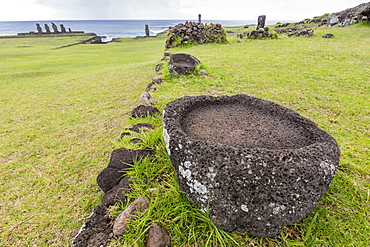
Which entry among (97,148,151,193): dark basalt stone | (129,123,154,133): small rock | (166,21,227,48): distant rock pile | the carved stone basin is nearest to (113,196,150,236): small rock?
the carved stone basin

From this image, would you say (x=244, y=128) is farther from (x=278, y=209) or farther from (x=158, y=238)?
(x=158, y=238)

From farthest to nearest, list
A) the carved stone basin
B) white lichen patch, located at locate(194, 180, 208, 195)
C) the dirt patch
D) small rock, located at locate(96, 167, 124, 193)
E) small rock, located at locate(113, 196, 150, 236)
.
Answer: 1. small rock, located at locate(96, 167, 124, 193)
2. the dirt patch
3. small rock, located at locate(113, 196, 150, 236)
4. white lichen patch, located at locate(194, 180, 208, 195)
5. the carved stone basin

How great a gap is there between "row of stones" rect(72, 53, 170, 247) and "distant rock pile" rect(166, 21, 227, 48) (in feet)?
43.2

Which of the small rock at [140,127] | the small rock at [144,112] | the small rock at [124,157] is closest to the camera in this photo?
the small rock at [124,157]

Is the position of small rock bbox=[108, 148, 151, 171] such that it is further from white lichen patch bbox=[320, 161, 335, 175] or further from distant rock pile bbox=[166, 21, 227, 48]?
distant rock pile bbox=[166, 21, 227, 48]

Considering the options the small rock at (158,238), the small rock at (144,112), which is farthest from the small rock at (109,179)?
the small rock at (144,112)

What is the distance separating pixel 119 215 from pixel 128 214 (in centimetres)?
10

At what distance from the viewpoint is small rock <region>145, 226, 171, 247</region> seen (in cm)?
162

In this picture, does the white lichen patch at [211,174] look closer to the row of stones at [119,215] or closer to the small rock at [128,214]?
the row of stones at [119,215]

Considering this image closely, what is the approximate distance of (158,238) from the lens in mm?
1635

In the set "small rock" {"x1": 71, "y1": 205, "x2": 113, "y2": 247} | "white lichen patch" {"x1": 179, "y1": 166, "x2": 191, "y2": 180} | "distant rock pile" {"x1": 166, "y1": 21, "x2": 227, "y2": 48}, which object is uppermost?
"distant rock pile" {"x1": 166, "y1": 21, "x2": 227, "y2": 48}

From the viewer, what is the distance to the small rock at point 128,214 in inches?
69.7

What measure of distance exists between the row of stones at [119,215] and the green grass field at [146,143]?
3.8 inches

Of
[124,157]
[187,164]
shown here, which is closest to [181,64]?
[124,157]
